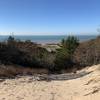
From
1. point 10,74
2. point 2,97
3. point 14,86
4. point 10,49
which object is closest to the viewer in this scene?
point 2,97

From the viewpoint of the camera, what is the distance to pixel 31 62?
1936cm

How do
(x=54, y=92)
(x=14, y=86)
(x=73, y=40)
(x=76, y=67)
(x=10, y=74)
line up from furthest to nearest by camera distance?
(x=73, y=40), (x=76, y=67), (x=10, y=74), (x=14, y=86), (x=54, y=92)

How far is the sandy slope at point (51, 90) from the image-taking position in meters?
9.18

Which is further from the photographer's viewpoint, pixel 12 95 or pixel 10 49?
pixel 10 49

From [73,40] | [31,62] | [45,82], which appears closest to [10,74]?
[45,82]

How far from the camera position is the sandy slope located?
9.18 meters

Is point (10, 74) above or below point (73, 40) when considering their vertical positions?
below

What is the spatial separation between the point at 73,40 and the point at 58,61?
235 inches

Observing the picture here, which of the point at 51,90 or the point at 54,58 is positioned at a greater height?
the point at 54,58

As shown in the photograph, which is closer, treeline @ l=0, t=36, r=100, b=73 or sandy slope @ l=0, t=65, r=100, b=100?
sandy slope @ l=0, t=65, r=100, b=100

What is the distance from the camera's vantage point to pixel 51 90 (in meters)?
10.3

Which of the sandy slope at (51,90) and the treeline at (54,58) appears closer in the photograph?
the sandy slope at (51,90)

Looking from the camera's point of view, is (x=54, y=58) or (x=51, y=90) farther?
(x=54, y=58)

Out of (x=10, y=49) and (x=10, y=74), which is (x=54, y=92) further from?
(x=10, y=49)
